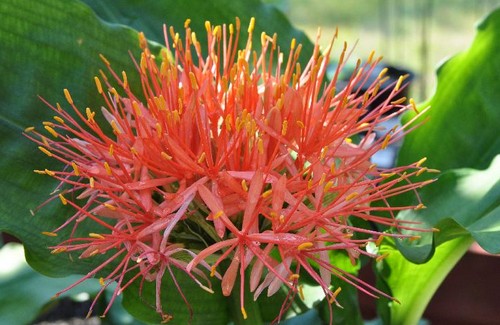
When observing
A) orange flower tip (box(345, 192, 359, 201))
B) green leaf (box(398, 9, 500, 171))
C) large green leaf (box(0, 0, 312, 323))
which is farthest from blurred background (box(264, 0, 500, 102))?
orange flower tip (box(345, 192, 359, 201))

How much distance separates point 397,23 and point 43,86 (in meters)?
3.00

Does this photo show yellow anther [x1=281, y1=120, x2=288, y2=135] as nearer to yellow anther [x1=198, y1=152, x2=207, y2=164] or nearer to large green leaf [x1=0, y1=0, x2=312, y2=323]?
yellow anther [x1=198, y1=152, x2=207, y2=164]

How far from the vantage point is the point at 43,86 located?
2.24 ft

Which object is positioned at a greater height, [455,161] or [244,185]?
[244,185]

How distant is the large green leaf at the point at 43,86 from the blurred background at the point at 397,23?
260 centimetres

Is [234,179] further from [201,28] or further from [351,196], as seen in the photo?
[201,28]

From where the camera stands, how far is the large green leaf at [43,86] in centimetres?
64

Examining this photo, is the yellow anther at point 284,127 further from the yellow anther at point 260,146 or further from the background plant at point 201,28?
the background plant at point 201,28

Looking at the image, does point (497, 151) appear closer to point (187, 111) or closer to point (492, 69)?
point (492, 69)

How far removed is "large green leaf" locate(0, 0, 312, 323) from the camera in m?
0.64

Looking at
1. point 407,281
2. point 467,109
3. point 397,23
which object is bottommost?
point 397,23

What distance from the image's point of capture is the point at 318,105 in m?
0.60

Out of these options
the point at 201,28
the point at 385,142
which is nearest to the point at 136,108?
the point at 385,142

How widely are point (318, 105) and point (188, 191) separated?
124 mm
